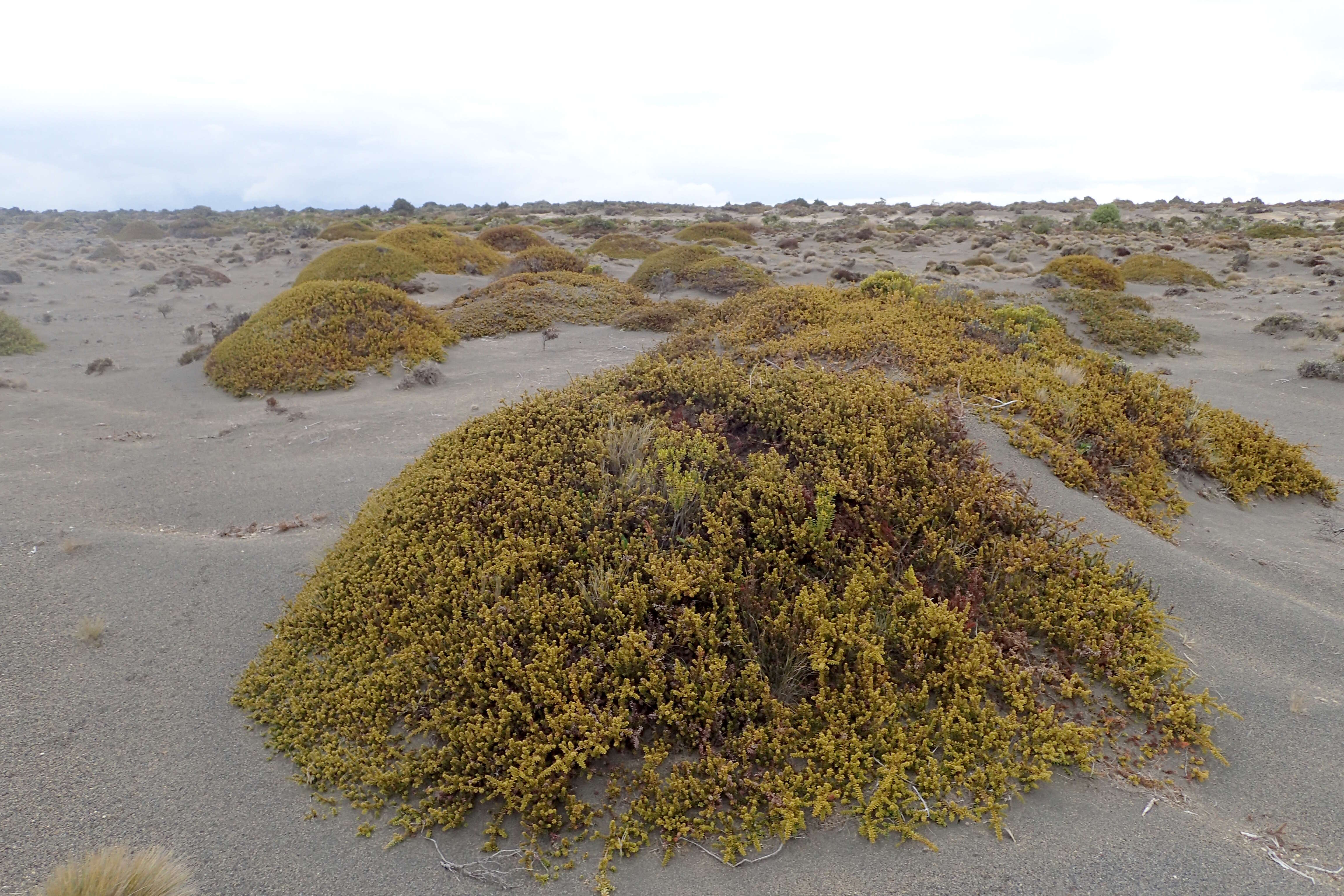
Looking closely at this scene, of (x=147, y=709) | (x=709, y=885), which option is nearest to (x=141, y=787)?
(x=147, y=709)

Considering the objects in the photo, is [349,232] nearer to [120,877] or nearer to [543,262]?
[543,262]

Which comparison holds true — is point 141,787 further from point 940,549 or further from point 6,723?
point 940,549

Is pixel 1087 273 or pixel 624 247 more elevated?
pixel 624 247

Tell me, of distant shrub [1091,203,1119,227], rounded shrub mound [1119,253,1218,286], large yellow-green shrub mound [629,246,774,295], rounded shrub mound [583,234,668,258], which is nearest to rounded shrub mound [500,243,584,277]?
large yellow-green shrub mound [629,246,774,295]

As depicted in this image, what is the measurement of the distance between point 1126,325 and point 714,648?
40.7 ft

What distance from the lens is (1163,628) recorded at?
169 inches

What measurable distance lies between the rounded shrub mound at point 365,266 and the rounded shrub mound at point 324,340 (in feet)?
18.5

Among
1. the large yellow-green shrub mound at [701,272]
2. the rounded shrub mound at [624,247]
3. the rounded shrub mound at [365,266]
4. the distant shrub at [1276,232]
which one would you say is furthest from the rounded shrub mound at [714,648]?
the distant shrub at [1276,232]

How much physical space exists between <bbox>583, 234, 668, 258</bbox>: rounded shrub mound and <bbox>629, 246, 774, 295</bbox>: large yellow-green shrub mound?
22.6ft

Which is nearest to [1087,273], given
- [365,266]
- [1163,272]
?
[1163,272]

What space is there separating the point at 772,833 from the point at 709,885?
1.27ft

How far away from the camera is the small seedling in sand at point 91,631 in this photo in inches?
183

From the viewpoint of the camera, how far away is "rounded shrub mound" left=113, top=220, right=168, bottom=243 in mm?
38219

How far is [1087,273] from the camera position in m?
17.6
